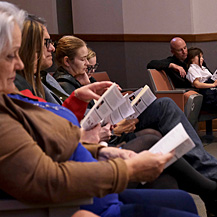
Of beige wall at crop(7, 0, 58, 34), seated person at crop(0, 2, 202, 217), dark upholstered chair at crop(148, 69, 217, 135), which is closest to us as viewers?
seated person at crop(0, 2, 202, 217)

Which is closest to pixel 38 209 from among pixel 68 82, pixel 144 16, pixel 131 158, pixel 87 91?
pixel 131 158

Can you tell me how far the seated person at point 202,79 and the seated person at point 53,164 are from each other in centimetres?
364

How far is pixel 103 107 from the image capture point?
1.91m

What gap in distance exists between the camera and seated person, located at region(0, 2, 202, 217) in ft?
3.92

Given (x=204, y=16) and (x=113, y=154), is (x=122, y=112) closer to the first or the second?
(x=113, y=154)

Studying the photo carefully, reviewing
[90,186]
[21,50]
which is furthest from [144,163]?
[21,50]

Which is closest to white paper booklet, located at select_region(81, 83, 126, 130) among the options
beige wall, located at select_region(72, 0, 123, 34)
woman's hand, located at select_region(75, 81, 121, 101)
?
woman's hand, located at select_region(75, 81, 121, 101)

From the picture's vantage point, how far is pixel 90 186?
1.24 meters

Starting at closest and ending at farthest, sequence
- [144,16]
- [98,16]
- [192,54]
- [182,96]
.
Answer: [182,96] < [192,54] < [144,16] < [98,16]

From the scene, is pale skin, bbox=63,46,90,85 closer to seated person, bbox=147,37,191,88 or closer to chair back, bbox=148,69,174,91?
chair back, bbox=148,69,174,91

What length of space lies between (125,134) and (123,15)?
4163 millimetres

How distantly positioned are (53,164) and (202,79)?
438 centimetres

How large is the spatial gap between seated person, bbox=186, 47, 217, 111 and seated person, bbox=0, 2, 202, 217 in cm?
364

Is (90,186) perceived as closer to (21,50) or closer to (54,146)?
(54,146)
